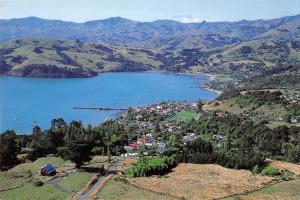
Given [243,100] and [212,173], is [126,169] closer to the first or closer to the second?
[212,173]

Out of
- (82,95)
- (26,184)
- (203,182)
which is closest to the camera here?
(26,184)

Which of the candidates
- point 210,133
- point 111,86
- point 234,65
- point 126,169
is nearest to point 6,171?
point 126,169

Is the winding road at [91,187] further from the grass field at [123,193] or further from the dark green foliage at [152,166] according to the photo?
the dark green foliage at [152,166]

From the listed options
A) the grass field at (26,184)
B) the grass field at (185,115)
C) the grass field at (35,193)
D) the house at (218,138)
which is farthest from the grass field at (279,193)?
the grass field at (185,115)

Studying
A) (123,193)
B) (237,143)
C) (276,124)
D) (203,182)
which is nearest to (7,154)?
(123,193)

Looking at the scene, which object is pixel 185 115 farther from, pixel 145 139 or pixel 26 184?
pixel 26 184

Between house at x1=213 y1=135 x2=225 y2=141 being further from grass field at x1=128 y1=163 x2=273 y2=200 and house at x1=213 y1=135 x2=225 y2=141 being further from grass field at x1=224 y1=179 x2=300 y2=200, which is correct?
grass field at x1=224 y1=179 x2=300 y2=200
